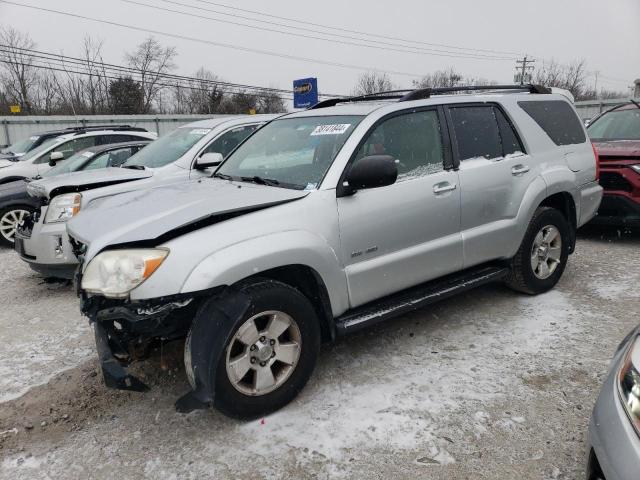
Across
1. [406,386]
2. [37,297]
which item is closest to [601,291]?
[406,386]

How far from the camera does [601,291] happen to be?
4699 millimetres

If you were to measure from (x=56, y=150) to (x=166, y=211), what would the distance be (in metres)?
7.91

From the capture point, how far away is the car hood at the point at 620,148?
19.7 ft

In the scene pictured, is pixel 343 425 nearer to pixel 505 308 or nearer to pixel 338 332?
pixel 338 332

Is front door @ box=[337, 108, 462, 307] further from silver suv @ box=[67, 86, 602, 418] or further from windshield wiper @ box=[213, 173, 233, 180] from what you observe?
windshield wiper @ box=[213, 173, 233, 180]

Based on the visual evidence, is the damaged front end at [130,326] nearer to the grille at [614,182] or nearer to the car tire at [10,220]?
the car tire at [10,220]

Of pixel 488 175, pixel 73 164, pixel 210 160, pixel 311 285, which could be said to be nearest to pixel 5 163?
pixel 73 164

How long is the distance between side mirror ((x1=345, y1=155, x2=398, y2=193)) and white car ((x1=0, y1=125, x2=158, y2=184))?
23.1ft

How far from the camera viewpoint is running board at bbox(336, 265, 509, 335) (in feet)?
10.3

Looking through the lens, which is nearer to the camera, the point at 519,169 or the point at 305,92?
the point at 519,169

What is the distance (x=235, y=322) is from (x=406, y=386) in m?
1.26

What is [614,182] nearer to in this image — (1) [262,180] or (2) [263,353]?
(1) [262,180]

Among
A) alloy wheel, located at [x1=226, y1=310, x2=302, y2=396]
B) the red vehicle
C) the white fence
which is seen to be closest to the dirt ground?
alloy wheel, located at [x1=226, y1=310, x2=302, y2=396]

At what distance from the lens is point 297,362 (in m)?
2.88
